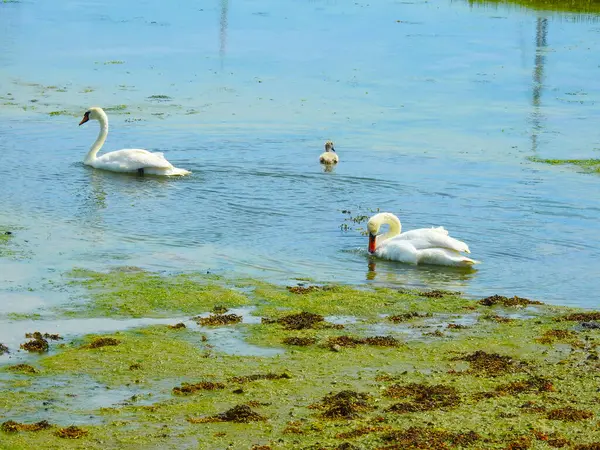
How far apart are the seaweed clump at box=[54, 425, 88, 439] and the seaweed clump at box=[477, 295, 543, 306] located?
5152 millimetres

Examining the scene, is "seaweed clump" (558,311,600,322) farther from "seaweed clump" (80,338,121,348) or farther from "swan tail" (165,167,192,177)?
"swan tail" (165,167,192,177)

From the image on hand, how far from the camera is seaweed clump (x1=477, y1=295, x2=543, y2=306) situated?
464 inches

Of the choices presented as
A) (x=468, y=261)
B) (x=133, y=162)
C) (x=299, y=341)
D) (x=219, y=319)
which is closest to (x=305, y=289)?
(x=219, y=319)

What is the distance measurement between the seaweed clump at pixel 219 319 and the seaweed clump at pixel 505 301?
2.65 meters

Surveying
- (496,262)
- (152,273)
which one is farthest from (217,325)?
(496,262)

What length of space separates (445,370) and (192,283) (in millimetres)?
3635

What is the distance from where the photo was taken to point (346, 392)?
879 centimetres

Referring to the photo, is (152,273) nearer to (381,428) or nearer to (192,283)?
(192,283)

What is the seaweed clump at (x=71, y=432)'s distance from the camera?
7945mm

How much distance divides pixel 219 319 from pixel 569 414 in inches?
147

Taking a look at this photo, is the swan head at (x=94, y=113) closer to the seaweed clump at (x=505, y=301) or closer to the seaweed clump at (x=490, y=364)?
the seaweed clump at (x=505, y=301)

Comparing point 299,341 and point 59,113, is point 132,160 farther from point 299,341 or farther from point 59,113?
point 299,341

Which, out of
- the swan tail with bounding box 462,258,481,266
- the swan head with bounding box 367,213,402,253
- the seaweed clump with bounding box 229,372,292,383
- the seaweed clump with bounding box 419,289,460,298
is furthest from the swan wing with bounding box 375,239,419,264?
the seaweed clump with bounding box 229,372,292,383

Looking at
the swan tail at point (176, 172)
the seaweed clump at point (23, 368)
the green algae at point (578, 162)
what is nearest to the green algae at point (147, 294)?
the seaweed clump at point (23, 368)
